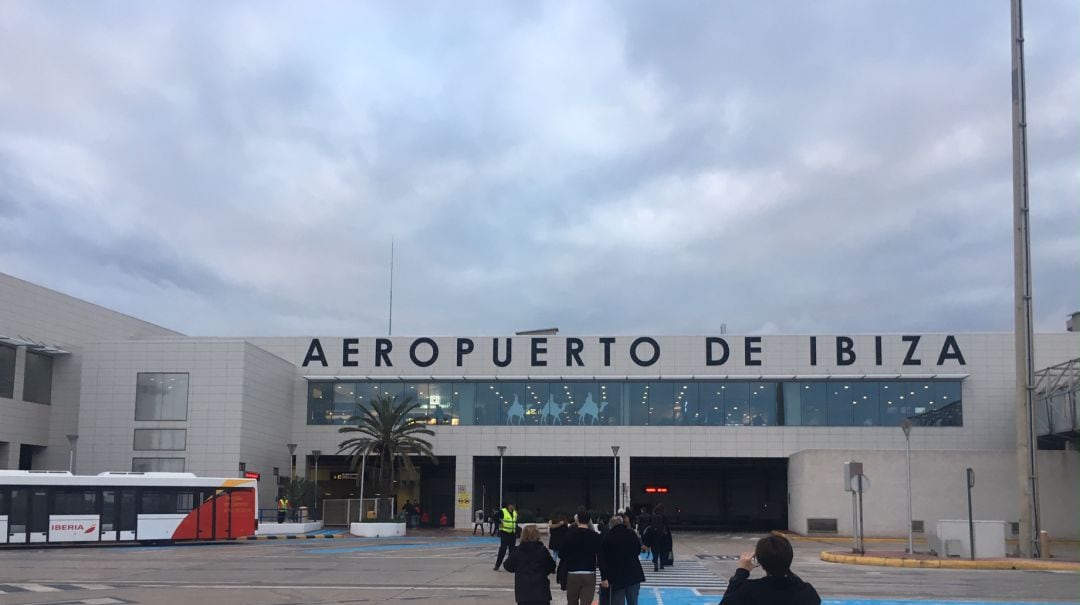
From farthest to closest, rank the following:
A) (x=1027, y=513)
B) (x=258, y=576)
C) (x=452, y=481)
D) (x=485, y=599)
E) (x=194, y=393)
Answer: (x=452, y=481) < (x=194, y=393) < (x=1027, y=513) < (x=258, y=576) < (x=485, y=599)

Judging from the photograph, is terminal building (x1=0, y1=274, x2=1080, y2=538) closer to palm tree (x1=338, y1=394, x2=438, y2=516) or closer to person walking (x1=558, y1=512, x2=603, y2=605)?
palm tree (x1=338, y1=394, x2=438, y2=516)

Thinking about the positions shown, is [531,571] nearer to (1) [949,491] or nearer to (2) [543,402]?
(1) [949,491]

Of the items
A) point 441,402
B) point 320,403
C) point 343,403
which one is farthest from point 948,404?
point 320,403

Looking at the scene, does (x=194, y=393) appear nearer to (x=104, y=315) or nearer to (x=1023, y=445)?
(x=104, y=315)

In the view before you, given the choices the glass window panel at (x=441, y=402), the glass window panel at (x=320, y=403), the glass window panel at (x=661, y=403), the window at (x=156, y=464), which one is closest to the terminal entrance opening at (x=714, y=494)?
the glass window panel at (x=661, y=403)

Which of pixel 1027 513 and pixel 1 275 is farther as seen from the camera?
pixel 1 275

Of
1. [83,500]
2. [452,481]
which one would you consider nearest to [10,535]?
[83,500]

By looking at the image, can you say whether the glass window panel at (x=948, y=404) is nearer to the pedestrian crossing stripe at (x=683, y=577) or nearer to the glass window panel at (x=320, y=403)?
the pedestrian crossing stripe at (x=683, y=577)

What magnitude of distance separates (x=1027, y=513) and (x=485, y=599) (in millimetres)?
18789

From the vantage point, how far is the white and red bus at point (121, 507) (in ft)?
112

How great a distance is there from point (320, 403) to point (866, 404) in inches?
1176

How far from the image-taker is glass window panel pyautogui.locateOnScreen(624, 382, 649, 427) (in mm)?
57656

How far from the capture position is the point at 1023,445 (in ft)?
101

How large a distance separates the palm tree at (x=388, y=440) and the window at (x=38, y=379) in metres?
14.3
